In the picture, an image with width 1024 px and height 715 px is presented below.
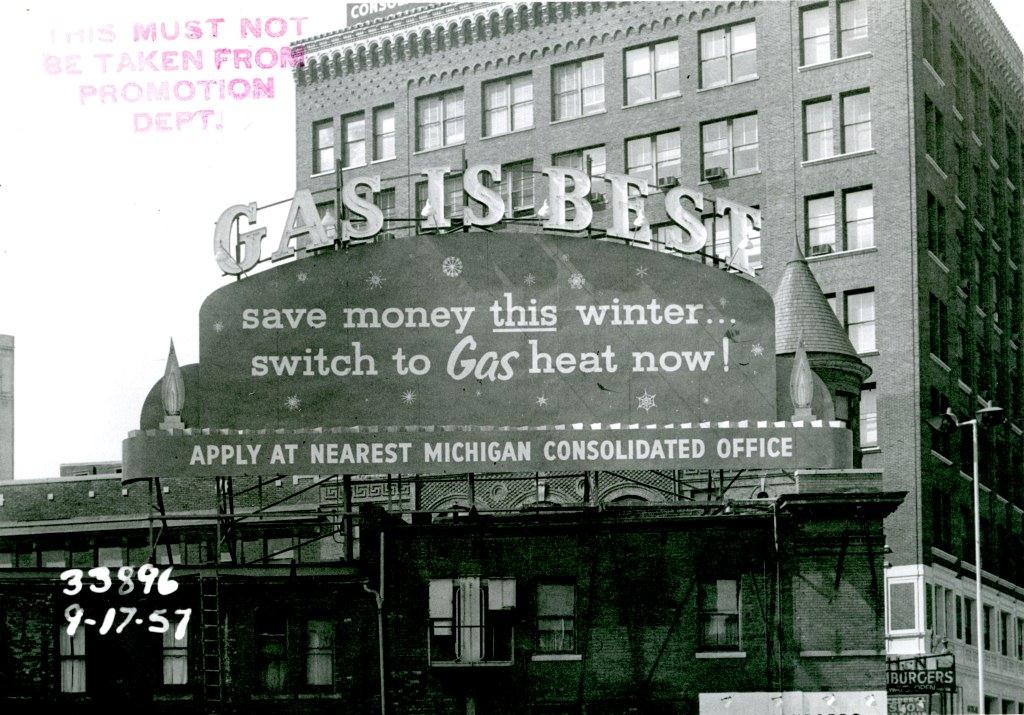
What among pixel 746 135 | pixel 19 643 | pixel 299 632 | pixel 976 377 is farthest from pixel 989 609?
pixel 19 643

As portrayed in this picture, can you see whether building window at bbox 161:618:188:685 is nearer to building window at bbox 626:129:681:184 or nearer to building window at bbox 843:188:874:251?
building window at bbox 843:188:874:251

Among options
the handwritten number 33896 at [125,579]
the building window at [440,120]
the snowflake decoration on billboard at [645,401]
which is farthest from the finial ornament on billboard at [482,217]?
the building window at [440,120]

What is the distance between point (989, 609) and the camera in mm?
75312

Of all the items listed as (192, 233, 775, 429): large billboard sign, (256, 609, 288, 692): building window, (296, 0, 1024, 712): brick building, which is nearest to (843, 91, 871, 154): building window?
(296, 0, 1024, 712): brick building

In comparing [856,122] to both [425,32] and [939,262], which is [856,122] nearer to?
[939,262]

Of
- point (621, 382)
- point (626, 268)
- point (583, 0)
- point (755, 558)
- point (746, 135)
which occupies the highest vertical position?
point (583, 0)

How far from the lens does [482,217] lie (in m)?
47.0

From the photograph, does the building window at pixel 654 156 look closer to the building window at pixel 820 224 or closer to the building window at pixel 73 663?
the building window at pixel 820 224

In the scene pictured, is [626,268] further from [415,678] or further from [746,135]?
[746,135]

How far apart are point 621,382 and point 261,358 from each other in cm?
869

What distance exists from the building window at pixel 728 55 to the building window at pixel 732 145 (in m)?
1.70

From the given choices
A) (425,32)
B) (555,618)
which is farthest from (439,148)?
(555,618)

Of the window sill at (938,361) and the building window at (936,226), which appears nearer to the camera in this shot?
the window sill at (938,361)

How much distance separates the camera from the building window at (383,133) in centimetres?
8600
